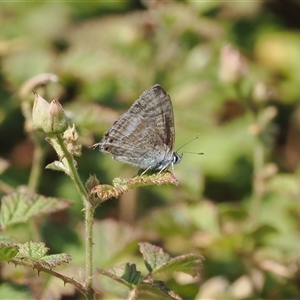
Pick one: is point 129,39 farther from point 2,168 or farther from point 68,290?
point 68,290

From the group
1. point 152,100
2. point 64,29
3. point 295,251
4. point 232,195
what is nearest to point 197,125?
point 232,195

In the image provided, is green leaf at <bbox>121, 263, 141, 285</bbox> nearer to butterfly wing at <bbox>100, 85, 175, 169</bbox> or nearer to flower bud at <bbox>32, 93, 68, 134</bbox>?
butterfly wing at <bbox>100, 85, 175, 169</bbox>

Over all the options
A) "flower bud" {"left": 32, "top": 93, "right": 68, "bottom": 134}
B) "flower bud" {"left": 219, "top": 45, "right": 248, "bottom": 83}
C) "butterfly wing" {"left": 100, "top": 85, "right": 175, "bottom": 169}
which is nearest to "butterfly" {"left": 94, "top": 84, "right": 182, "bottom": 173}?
"butterfly wing" {"left": 100, "top": 85, "right": 175, "bottom": 169}

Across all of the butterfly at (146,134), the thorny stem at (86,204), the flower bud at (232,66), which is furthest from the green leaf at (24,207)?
the flower bud at (232,66)

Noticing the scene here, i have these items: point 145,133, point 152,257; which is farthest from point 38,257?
point 145,133

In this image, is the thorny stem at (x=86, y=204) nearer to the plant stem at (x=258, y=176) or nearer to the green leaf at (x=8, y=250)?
the green leaf at (x=8, y=250)

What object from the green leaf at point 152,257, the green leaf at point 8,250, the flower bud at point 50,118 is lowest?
the green leaf at point 152,257

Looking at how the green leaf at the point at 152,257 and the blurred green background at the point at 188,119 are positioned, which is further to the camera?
the blurred green background at the point at 188,119
